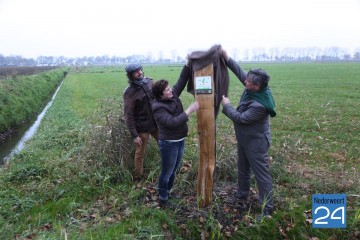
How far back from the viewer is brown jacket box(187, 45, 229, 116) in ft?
12.5

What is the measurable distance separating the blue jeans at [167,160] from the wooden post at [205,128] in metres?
0.35

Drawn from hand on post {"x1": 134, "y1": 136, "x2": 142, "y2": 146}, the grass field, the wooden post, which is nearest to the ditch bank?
the grass field

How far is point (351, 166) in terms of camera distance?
611cm

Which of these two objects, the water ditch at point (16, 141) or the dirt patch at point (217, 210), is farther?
the water ditch at point (16, 141)

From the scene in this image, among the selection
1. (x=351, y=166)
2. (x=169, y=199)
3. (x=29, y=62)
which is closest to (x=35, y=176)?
(x=169, y=199)

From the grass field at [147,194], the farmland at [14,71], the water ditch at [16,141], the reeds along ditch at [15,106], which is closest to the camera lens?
the grass field at [147,194]

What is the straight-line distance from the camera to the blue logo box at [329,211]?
388 cm

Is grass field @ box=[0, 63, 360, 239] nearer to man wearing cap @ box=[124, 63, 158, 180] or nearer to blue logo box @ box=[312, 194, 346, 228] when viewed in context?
blue logo box @ box=[312, 194, 346, 228]

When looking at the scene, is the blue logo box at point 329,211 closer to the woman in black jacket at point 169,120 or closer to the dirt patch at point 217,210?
the dirt patch at point 217,210

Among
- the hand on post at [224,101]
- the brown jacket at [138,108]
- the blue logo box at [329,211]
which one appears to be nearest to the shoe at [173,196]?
the brown jacket at [138,108]

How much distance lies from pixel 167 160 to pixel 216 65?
150cm

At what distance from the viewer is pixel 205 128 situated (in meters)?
4.02

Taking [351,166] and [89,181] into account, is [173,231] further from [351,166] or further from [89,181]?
[351,166]

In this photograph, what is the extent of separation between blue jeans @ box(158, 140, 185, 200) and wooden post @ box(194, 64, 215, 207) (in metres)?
0.35
